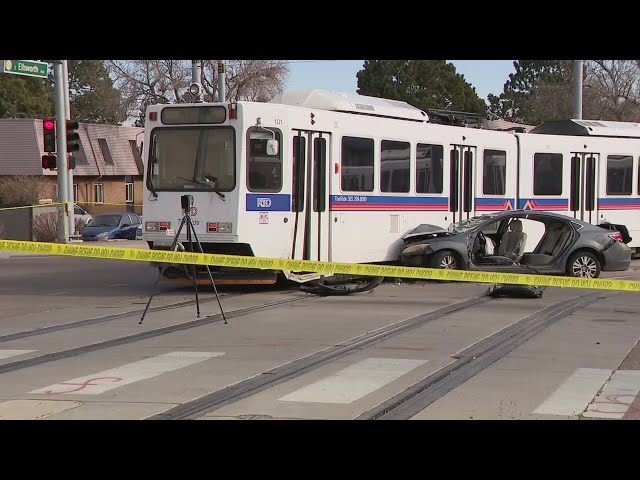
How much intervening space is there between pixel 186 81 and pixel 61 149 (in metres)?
33.7

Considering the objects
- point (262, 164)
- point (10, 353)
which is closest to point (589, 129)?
point (262, 164)

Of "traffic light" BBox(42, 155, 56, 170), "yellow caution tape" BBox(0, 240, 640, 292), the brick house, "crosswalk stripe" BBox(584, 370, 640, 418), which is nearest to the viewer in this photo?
"crosswalk stripe" BBox(584, 370, 640, 418)

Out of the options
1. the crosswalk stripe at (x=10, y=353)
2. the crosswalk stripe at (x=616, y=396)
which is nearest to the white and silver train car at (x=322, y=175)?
the crosswalk stripe at (x=10, y=353)

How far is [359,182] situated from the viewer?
17922 millimetres

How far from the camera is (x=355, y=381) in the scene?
9.25m

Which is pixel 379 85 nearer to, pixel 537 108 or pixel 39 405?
pixel 537 108

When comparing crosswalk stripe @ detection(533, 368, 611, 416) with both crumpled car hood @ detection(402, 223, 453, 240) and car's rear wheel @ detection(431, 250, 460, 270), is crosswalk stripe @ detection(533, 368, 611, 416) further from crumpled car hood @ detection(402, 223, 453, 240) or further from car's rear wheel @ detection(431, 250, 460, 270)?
crumpled car hood @ detection(402, 223, 453, 240)

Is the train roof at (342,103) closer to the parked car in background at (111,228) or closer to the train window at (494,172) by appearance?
the train window at (494,172)

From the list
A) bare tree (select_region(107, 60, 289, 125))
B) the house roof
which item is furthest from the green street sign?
bare tree (select_region(107, 60, 289, 125))

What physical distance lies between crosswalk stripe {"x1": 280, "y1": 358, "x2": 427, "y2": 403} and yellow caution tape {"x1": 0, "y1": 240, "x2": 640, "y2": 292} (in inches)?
83.4

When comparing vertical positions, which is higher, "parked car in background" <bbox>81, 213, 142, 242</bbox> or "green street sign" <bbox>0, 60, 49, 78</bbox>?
"green street sign" <bbox>0, 60, 49, 78</bbox>

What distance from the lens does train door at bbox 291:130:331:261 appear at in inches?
656

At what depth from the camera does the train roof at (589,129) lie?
23.5 meters

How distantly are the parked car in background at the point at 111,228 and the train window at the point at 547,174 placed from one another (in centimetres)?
1831
